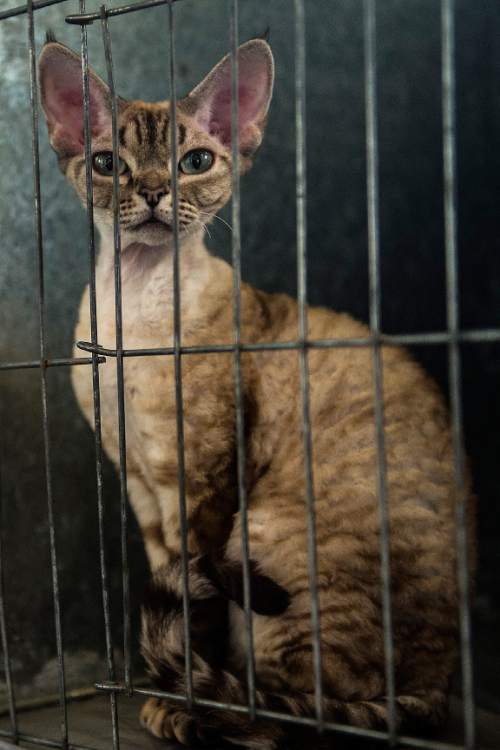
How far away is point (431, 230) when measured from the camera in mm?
2025

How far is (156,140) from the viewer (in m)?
1.80

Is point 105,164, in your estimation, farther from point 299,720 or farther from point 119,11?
point 299,720

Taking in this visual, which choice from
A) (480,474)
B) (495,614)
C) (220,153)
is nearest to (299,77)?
(220,153)

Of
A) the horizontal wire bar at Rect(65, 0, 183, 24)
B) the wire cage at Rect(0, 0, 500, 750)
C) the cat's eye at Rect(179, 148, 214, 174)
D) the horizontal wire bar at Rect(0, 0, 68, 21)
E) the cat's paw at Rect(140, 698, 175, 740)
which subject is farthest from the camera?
the cat's eye at Rect(179, 148, 214, 174)

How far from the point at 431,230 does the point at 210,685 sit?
119 centimetres

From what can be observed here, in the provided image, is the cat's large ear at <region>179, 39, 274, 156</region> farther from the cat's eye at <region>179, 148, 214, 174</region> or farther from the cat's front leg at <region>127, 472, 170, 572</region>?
the cat's front leg at <region>127, 472, 170, 572</region>

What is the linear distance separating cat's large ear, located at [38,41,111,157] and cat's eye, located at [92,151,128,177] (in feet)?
0.22

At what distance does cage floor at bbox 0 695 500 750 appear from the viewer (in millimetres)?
1612

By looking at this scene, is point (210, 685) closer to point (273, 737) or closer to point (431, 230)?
point (273, 737)

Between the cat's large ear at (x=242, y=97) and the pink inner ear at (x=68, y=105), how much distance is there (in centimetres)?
19

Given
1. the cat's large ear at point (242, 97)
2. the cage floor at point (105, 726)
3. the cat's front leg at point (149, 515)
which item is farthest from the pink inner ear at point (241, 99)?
the cage floor at point (105, 726)

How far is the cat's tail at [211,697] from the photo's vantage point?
4.56 ft

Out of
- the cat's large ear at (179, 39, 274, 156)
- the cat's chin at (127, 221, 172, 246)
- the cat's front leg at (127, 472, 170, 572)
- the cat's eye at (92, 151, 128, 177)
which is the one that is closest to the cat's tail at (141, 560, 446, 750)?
the cat's front leg at (127, 472, 170, 572)

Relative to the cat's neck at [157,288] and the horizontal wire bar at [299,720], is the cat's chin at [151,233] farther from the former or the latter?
the horizontal wire bar at [299,720]
